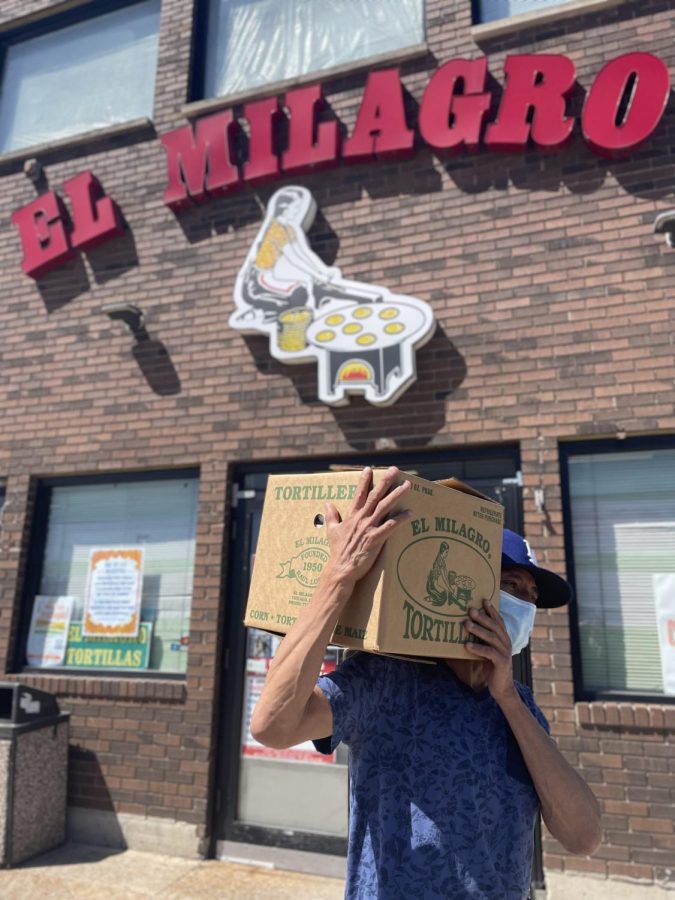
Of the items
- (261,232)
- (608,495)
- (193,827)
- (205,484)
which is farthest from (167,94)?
(193,827)

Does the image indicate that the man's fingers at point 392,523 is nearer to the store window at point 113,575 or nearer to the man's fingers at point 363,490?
the man's fingers at point 363,490

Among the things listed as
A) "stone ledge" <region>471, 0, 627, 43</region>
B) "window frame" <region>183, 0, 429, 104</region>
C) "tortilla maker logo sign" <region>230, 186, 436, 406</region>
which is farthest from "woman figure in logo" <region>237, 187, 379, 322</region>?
"stone ledge" <region>471, 0, 627, 43</region>

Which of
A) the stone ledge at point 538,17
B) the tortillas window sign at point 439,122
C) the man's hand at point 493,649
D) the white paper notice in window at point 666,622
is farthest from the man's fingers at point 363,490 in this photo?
the stone ledge at point 538,17

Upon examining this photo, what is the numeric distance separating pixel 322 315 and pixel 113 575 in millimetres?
2719

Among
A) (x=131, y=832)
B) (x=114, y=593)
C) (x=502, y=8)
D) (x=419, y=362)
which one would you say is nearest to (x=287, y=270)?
(x=419, y=362)

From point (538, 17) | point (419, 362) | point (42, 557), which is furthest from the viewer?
point (42, 557)

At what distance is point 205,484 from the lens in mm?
5199

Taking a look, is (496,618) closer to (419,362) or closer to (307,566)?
(307,566)

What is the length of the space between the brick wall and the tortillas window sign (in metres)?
0.15

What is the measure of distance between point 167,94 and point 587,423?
16.2ft

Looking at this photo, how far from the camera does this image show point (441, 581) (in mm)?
1622

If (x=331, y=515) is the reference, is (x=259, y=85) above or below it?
above

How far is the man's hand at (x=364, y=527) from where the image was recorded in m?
1.52

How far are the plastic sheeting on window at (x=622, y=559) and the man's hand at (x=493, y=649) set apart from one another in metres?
2.96
